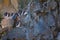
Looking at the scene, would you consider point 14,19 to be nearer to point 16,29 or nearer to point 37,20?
point 16,29

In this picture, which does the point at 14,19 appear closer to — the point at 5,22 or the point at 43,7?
the point at 5,22

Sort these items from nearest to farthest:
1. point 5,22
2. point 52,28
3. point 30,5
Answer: point 52,28 → point 30,5 → point 5,22

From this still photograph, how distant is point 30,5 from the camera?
4.92 feet

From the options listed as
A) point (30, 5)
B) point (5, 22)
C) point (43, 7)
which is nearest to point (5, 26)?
point (5, 22)

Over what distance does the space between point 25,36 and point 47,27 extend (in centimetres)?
20

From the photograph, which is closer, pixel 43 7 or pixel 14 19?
pixel 43 7

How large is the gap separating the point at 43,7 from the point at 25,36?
28cm

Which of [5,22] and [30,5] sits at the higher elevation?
[30,5]

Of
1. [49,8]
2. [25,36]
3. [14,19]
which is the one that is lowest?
[25,36]

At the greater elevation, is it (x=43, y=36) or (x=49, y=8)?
(x=49, y=8)

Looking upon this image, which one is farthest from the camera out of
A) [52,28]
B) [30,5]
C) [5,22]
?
[5,22]

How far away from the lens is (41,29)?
1403 mm

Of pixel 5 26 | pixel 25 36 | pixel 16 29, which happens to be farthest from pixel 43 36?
pixel 5 26

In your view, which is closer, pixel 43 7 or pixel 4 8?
pixel 43 7
